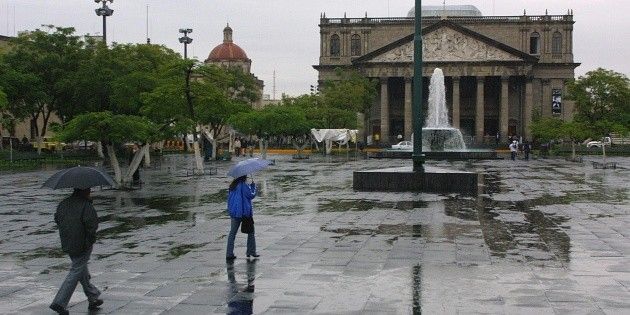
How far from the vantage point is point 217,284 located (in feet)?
34.5

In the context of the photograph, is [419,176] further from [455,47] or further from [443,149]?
[455,47]

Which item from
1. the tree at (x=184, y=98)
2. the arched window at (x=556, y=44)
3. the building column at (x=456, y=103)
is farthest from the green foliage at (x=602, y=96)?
the tree at (x=184, y=98)

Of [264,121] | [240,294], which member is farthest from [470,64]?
[240,294]

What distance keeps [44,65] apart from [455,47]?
163 feet

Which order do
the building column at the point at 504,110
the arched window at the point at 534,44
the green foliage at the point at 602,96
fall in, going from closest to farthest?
1. the green foliage at the point at 602,96
2. the building column at the point at 504,110
3. the arched window at the point at 534,44

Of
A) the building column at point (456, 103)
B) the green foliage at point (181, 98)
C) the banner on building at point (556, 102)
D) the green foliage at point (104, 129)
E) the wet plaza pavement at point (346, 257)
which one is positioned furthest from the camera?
the banner on building at point (556, 102)

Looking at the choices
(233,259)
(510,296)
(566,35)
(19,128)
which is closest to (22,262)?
(233,259)

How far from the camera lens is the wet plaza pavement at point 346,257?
944 centimetres

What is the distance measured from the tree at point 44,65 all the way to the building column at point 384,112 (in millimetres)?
43742

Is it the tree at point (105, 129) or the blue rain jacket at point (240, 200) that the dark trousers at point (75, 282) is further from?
the tree at point (105, 129)

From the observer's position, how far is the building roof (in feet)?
350

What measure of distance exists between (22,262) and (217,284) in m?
3.80

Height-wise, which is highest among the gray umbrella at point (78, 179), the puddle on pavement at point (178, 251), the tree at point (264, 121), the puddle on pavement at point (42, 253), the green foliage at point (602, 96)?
the green foliage at point (602, 96)

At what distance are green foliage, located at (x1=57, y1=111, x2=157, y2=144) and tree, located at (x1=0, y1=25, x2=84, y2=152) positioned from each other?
23540 mm
